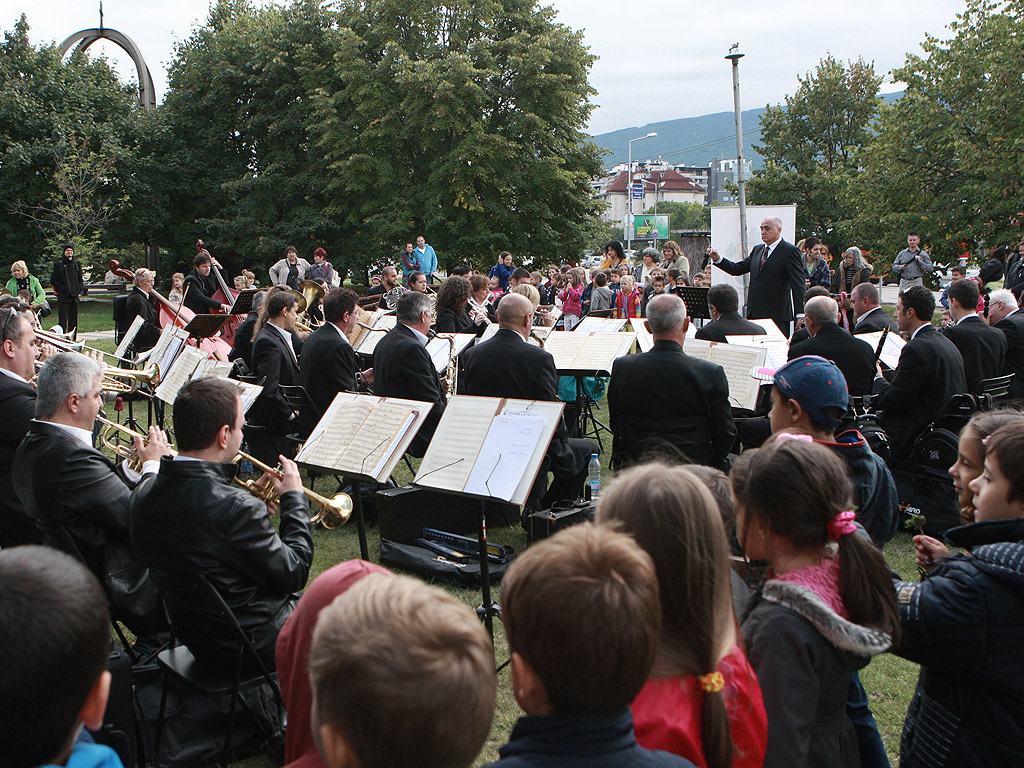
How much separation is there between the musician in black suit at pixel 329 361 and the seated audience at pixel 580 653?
17.7 feet

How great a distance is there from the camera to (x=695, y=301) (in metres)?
9.48

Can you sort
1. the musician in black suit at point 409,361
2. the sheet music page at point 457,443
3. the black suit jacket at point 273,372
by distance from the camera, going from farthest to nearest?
the black suit jacket at point 273,372 < the musician in black suit at point 409,361 < the sheet music page at point 457,443

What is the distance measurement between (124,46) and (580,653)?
3388cm

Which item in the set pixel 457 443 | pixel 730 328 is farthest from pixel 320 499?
pixel 730 328

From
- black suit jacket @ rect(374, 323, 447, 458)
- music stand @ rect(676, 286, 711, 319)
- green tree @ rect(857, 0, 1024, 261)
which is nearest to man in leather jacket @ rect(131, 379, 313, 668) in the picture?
black suit jacket @ rect(374, 323, 447, 458)

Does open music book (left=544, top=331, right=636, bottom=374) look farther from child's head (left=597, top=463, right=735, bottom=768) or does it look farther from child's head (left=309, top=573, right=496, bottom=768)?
child's head (left=309, top=573, right=496, bottom=768)

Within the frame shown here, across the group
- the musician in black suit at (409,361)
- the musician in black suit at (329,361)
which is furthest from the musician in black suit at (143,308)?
the musician in black suit at (409,361)

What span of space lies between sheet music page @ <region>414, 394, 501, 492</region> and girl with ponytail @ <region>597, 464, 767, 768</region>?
197 cm

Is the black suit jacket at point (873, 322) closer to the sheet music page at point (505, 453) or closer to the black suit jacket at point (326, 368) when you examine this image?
the black suit jacket at point (326, 368)

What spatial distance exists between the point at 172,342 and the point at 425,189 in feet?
70.9

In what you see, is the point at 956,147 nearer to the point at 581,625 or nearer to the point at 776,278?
the point at 776,278

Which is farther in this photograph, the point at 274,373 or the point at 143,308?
the point at 143,308

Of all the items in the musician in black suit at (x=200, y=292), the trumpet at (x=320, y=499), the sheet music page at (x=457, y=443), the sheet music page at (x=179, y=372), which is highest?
the musician in black suit at (x=200, y=292)

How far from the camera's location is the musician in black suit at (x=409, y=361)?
240 inches
